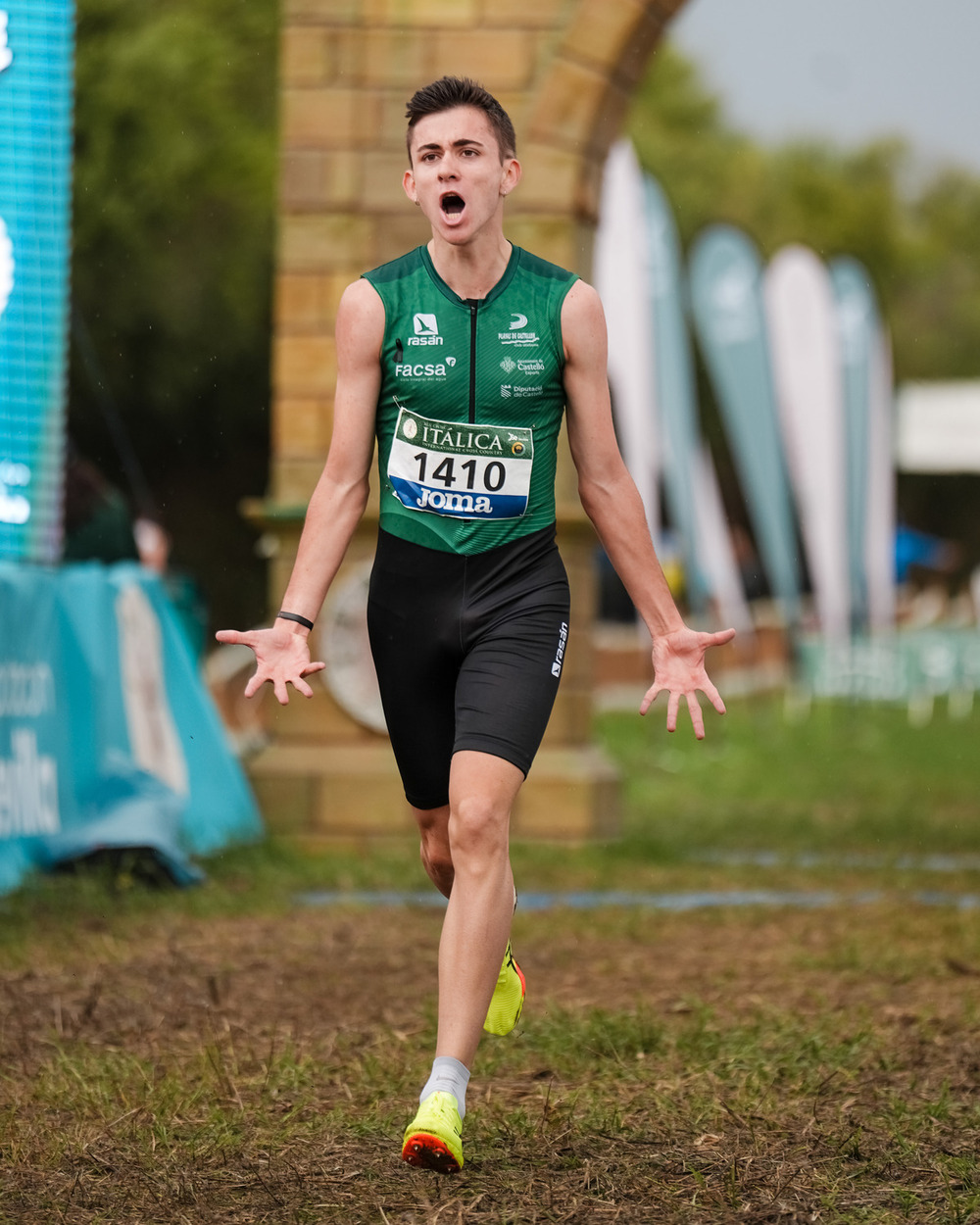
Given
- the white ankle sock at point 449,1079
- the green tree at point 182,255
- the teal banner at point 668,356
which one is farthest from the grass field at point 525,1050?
the green tree at point 182,255

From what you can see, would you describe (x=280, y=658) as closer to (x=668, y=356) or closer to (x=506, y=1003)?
(x=506, y=1003)

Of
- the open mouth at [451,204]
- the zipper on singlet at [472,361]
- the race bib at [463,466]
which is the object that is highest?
the open mouth at [451,204]

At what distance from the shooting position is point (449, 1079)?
3.76 meters

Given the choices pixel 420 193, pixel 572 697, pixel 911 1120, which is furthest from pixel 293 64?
pixel 911 1120

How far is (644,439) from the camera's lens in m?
15.2

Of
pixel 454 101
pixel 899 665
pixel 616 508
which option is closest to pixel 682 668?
pixel 616 508

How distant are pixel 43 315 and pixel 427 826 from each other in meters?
4.58

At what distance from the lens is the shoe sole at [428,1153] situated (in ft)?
11.9

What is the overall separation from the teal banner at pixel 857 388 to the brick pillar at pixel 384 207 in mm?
10075

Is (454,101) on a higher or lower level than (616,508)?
higher

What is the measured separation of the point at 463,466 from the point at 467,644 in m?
0.38

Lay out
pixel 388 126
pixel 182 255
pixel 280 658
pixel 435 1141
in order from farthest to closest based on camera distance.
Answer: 1. pixel 182 255
2. pixel 388 126
3. pixel 280 658
4. pixel 435 1141

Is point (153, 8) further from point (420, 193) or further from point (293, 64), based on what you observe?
point (420, 193)

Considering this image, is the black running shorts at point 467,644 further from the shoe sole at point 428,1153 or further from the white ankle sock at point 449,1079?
the shoe sole at point 428,1153
